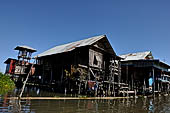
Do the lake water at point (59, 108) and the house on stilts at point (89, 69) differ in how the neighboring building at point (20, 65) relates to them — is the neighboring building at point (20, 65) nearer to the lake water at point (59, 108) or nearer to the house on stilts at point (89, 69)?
the house on stilts at point (89, 69)

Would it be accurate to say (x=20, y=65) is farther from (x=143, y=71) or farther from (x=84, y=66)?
(x=143, y=71)

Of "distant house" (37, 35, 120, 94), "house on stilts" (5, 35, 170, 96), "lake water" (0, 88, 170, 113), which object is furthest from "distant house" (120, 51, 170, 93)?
"lake water" (0, 88, 170, 113)

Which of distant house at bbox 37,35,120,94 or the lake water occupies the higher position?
distant house at bbox 37,35,120,94

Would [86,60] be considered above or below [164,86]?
above

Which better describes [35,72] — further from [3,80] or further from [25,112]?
[25,112]

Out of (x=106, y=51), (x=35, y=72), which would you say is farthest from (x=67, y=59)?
(x=35, y=72)

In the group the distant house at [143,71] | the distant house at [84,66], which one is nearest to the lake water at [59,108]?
the distant house at [84,66]

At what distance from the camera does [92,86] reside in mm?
14938

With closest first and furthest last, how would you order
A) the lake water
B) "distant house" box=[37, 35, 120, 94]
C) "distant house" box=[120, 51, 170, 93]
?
1. the lake water
2. "distant house" box=[37, 35, 120, 94]
3. "distant house" box=[120, 51, 170, 93]

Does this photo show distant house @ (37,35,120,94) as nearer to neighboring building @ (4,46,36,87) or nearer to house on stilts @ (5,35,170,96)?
house on stilts @ (5,35,170,96)

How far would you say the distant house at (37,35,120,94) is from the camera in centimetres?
1581

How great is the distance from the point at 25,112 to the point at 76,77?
10.9 meters

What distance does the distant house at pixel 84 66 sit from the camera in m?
15.8

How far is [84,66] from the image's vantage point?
17.0 m
